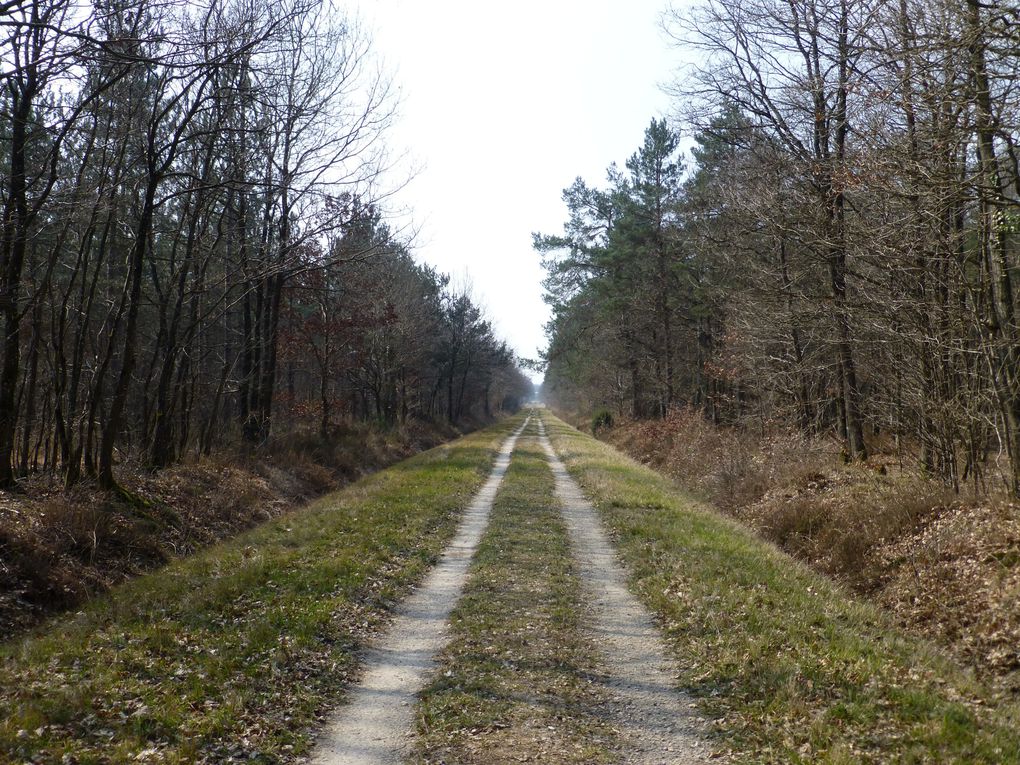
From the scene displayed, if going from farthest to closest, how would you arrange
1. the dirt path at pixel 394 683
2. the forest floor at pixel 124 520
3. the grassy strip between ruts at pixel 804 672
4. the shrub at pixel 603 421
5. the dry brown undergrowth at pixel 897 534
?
the shrub at pixel 603 421
the forest floor at pixel 124 520
the dry brown undergrowth at pixel 897 534
the dirt path at pixel 394 683
the grassy strip between ruts at pixel 804 672

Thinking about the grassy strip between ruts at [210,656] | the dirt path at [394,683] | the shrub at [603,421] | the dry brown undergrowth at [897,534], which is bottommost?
the dirt path at [394,683]

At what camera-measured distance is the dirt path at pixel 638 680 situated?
16.7 ft

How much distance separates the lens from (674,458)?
76.9ft

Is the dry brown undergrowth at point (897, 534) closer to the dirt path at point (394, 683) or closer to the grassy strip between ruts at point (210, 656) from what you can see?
the dirt path at point (394, 683)

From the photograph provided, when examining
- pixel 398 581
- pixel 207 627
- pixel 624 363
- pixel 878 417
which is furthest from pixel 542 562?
pixel 624 363

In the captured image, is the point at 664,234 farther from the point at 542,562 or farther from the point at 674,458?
the point at 542,562

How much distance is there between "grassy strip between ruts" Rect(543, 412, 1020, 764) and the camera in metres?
4.93

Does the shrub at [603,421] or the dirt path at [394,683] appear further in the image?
the shrub at [603,421]

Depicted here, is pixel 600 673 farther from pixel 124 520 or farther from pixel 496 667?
pixel 124 520

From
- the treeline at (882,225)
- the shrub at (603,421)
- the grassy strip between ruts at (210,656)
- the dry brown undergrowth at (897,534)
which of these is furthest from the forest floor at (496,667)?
the shrub at (603,421)

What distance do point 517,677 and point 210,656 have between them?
2873 mm

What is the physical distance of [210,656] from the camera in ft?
21.1

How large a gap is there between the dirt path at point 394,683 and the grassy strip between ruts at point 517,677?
0.18 metres

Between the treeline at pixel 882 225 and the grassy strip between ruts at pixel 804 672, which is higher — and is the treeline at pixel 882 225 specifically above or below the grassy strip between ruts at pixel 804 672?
above
